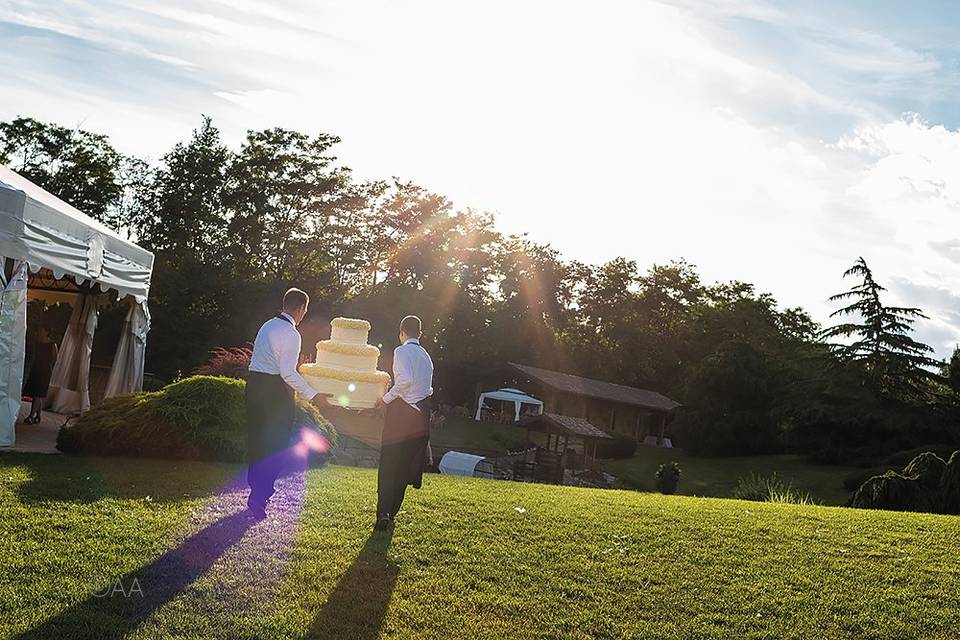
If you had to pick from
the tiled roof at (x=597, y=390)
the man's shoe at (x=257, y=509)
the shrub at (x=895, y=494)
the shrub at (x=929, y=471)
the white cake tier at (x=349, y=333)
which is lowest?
the man's shoe at (x=257, y=509)

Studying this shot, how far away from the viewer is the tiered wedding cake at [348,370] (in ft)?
28.6

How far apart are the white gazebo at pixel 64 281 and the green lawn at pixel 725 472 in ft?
68.9

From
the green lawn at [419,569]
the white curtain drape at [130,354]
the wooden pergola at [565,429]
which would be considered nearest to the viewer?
the green lawn at [419,569]

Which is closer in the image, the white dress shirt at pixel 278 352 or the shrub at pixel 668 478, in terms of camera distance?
the white dress shirt at pixel 278 352

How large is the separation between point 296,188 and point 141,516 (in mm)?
45591

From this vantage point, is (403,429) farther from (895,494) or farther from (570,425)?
(570,425)

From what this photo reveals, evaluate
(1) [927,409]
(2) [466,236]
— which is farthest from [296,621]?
(2) [466,236]

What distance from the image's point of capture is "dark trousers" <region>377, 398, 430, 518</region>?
26.5ft

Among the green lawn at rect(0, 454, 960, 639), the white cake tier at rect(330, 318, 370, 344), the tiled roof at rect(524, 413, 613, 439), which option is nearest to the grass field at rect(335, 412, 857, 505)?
the tiled roof at rect(524, 413, 613, 439)

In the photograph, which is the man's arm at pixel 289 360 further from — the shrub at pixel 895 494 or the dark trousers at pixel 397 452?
the shrub at pixel 895 494

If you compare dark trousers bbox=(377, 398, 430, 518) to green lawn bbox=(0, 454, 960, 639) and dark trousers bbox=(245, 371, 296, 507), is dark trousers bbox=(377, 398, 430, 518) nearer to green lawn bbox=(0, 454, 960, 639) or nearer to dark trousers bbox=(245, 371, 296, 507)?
green lawn bbox=(0, 454, 960, 639)

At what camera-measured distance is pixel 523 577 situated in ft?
22.8

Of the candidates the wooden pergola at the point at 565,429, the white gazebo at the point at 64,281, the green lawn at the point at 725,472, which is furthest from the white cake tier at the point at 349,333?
the green lawn at the point at 725,472

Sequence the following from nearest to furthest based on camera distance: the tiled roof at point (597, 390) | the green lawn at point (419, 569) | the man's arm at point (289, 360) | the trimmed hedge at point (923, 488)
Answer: the green lawn at point (419, 569), the man's arm at point (289, 360), the trimmed hedge at point (923, 488), the tiled roof at point (597, 390)
